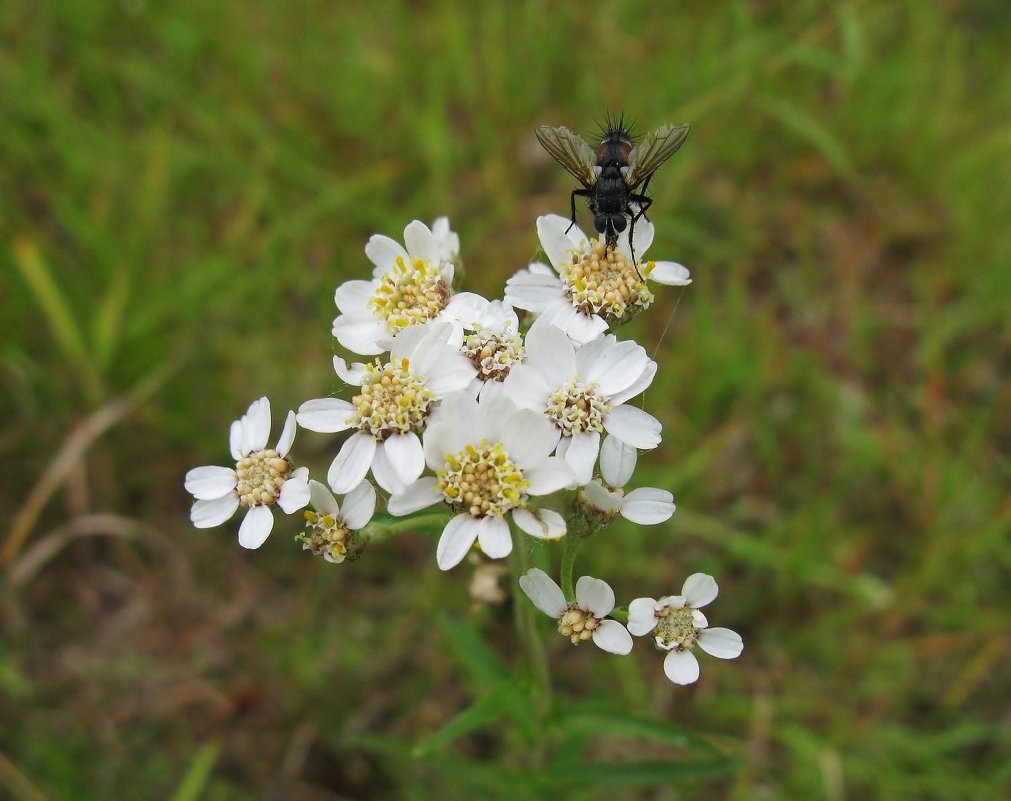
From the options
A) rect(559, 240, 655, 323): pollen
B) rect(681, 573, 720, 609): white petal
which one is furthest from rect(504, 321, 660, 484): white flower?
rect(681, 573, 720, 609): white petal

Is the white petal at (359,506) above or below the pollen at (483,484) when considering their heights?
below

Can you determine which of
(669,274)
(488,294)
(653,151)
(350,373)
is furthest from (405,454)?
(488,294)

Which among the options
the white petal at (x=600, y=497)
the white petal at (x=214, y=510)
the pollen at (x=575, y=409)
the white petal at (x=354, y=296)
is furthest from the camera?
the white petal at (x=354, y=296)

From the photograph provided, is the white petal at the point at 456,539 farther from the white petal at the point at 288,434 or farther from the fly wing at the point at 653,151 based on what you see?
the fly wing at the point at 653,151

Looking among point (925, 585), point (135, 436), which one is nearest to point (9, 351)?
point (135, 436)

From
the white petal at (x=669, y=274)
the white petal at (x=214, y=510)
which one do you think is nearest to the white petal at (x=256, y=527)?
the white petal at (x=214, y=510)

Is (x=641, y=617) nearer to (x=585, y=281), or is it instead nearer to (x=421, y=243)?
(x=585, y=281)
